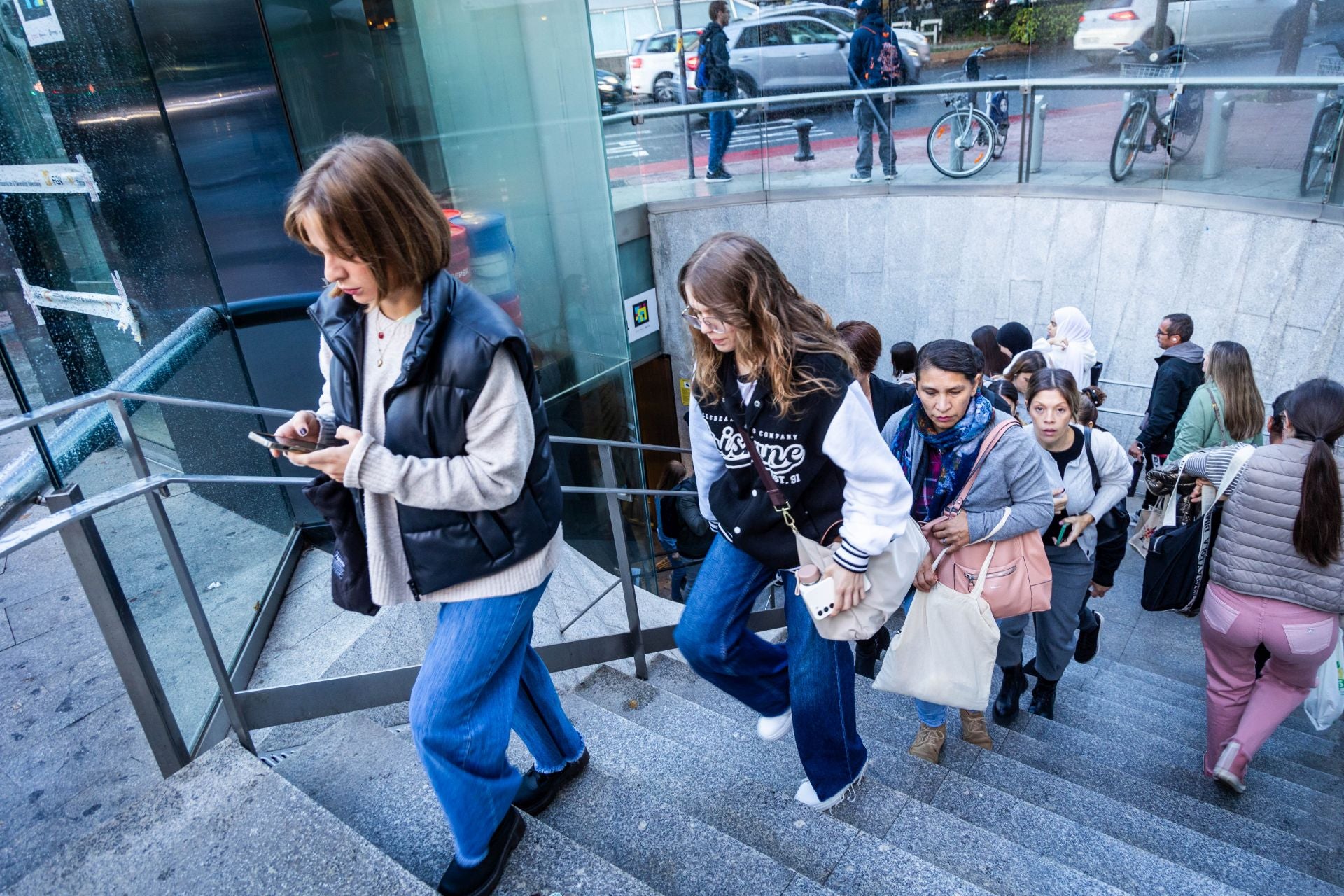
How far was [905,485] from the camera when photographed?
206cm

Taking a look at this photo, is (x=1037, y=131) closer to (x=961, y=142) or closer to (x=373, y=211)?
(x=961, y=142)

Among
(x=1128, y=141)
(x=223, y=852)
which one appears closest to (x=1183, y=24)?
(x=1128, y=141)

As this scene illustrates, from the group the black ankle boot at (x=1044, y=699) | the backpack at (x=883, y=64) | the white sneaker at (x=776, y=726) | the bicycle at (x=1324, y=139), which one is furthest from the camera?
the backpack at (x=883, y=64)

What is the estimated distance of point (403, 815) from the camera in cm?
223

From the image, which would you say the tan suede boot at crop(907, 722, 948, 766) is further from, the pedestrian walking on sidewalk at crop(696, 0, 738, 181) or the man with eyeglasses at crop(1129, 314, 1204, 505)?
the pedestrian walking on sidewalk at crop(696, 0, 738, 181)

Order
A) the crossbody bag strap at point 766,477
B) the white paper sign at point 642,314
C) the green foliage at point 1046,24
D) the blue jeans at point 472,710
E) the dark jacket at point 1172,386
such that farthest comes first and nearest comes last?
the white paper sign at point 642,314, the green foliage at point 1046,24, the dark jacket at point 1172,386, the crossbody bag strap at point 766,477, the blue jeans at point 472,710

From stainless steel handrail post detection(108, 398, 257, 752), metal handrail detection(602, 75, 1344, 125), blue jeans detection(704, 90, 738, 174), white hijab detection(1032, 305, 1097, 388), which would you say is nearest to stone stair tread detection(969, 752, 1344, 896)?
stainless steel handrail post detection(108, 398, 257, 752)

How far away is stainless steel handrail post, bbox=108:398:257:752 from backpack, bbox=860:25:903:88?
8685 millimetres

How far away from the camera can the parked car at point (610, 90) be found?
9.27 metres

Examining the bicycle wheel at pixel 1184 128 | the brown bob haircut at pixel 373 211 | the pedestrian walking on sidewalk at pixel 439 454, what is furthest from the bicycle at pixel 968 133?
the brown bob haircut at pixel 373 211

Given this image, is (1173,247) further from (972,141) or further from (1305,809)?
(1305,809)

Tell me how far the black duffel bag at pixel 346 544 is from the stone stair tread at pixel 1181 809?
8.01 ft

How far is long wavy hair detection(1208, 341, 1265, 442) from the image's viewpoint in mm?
4566

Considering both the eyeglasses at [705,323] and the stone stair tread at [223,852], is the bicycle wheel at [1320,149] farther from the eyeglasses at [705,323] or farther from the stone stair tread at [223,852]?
the stone stair tread at [223,852]
